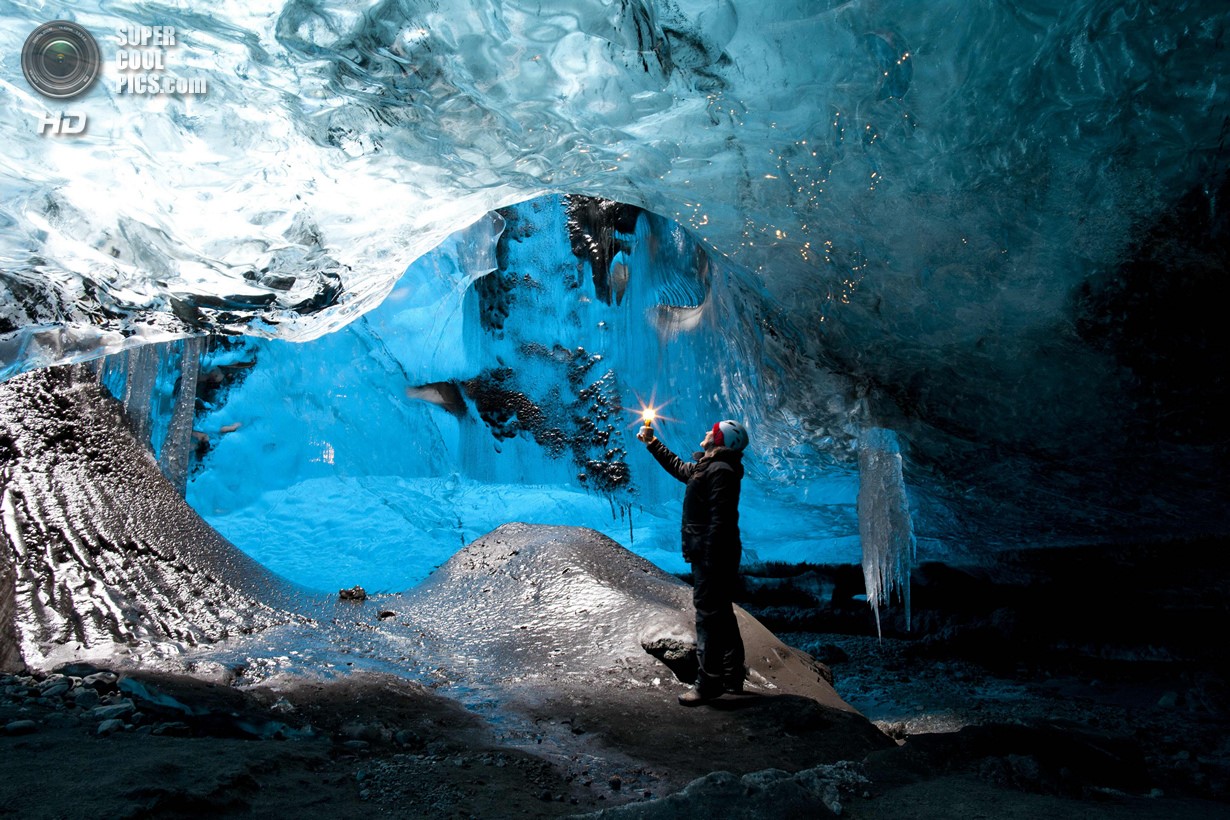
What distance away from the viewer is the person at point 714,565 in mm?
3811

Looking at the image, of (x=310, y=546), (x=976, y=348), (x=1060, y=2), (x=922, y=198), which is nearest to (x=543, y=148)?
(x=922, y=198)

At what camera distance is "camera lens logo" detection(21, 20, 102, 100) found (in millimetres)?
3322

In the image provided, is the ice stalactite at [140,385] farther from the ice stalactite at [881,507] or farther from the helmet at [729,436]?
the ice stalactite at [881,507]

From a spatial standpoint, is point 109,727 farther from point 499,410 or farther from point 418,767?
point 499,410

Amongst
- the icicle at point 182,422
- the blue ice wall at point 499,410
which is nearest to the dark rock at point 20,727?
the icicle at point 182,422

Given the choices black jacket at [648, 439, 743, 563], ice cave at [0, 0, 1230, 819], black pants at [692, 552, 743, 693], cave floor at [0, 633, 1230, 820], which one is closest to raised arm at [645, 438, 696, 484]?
black jacket at [648, 439, 743, 563]

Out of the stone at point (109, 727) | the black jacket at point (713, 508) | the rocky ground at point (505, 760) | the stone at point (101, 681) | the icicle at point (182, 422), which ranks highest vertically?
the icicle at point (182, 422)

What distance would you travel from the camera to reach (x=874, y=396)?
613 centimetres

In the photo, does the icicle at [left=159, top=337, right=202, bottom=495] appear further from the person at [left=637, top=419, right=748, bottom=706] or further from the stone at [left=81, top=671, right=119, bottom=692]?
the person at [left=637, top=419, right=748, bottom=706]

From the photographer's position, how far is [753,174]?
4.54m

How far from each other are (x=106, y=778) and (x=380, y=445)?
12908 mm

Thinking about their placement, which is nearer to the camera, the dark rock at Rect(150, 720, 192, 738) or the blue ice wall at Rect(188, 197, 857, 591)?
the dark rock at Rect(150, 720, 192, 738)

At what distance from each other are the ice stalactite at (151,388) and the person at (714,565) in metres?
4.46

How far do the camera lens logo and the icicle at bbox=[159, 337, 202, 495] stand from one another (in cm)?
384
